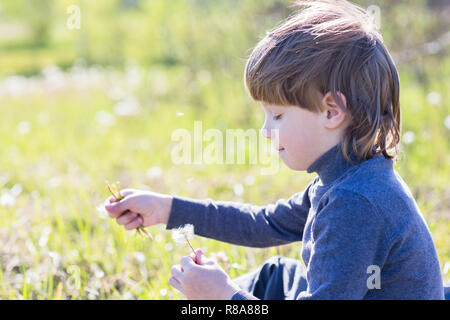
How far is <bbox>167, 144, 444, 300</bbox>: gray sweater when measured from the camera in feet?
4.24

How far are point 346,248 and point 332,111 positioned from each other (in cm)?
33

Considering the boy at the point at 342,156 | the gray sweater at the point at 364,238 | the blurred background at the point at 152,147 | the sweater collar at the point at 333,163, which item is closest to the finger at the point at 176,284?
the boy at the point at 342,156

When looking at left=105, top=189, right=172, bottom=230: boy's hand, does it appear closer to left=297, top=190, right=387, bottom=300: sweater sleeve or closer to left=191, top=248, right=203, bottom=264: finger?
left=191, top=248, right=203, bottom=264: finger

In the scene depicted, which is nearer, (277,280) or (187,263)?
(187,263)

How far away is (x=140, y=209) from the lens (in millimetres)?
1756

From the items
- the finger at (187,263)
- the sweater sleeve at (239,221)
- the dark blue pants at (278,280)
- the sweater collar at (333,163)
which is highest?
A: the sweater collar at (333,163)

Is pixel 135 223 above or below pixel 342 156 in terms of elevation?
below

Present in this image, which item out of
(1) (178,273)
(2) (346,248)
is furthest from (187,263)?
(2) (346,248)

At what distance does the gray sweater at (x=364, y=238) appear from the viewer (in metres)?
1.29

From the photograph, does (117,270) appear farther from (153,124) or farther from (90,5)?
(90,5)

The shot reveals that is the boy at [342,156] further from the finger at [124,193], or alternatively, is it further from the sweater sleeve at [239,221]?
the finger at [124,193]

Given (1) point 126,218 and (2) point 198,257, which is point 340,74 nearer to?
(2) point 198,257

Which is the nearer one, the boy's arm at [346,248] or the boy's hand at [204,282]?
the boy's arm at [346,248]

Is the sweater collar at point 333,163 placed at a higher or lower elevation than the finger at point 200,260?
higher
